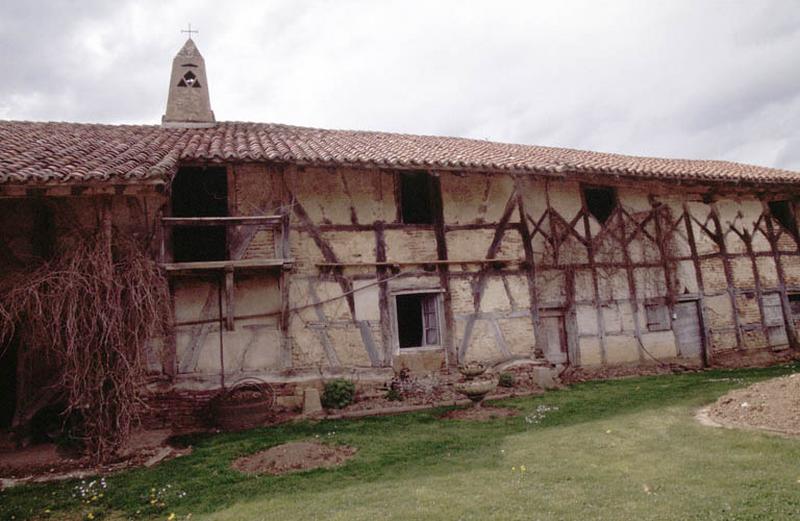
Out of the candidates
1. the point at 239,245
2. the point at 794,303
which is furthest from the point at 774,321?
the point at 239,245

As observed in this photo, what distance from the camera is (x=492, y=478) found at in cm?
582

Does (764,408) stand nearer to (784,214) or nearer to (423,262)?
(423,262)

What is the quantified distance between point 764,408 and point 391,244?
288 inches

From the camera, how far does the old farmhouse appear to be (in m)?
9.37

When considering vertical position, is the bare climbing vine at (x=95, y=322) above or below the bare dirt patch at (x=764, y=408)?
above

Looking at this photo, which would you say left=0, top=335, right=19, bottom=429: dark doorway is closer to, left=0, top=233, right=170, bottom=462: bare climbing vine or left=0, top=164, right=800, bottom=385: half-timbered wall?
left=0, top=164, right=800, bottom=385: half-timbered wall

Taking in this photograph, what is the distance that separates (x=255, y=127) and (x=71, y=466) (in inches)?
381

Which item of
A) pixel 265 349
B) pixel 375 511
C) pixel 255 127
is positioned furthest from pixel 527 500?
pixel 255 127

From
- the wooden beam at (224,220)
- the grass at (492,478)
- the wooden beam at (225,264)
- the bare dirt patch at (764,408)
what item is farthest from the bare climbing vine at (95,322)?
the bare dirt patch at (764,408)

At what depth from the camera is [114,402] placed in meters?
6.80

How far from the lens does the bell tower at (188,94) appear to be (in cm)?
1441

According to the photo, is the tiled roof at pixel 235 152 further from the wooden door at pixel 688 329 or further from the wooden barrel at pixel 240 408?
the wooden barrel at pixel 240 408

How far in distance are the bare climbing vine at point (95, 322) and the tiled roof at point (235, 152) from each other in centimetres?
138

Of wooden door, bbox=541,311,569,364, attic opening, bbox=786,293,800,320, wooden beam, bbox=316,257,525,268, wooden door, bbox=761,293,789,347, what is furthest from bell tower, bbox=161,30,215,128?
attic opening, bbox=786,293,800,320
